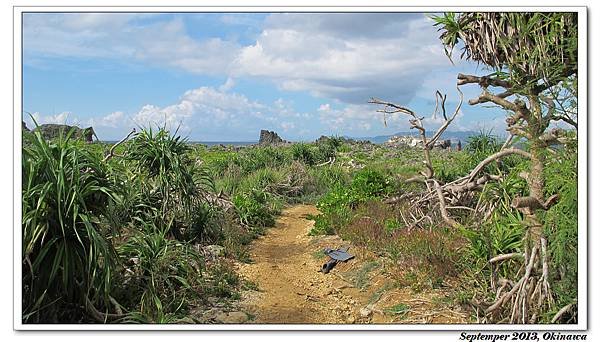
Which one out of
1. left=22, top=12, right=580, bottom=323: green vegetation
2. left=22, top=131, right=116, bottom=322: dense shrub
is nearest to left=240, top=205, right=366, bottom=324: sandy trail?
left=22, top=12, right=580, bottom=323: green vegetation

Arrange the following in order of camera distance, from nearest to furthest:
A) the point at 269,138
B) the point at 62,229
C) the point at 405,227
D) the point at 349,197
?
the point at 62,229 < the point at 405,227 < the point at 349,197 < the point at 269,138

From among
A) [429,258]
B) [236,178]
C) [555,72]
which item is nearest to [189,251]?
[429,258]

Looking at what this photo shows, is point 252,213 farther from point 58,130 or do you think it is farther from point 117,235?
point 58,130

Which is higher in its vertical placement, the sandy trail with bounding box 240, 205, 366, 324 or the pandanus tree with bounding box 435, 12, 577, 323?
the pandanus tree with bounding box 435, 12, 577, 323

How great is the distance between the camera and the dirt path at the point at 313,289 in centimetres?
473

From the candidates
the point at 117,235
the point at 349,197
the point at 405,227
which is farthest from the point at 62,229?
the point at 349,197

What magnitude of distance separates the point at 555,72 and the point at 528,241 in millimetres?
1160

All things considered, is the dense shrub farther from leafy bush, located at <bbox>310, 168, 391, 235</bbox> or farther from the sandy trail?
leafy bush, located at <bbox>310, 168, 391, 235</bbox>

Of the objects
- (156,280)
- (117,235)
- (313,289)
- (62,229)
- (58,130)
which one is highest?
(58,130)

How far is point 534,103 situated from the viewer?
3.80 meters

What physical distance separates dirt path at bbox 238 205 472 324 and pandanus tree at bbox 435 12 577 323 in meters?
0.66

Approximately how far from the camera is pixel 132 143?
257 inches

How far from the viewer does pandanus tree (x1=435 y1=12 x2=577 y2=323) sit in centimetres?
364

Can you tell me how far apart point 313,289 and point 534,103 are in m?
2.95
